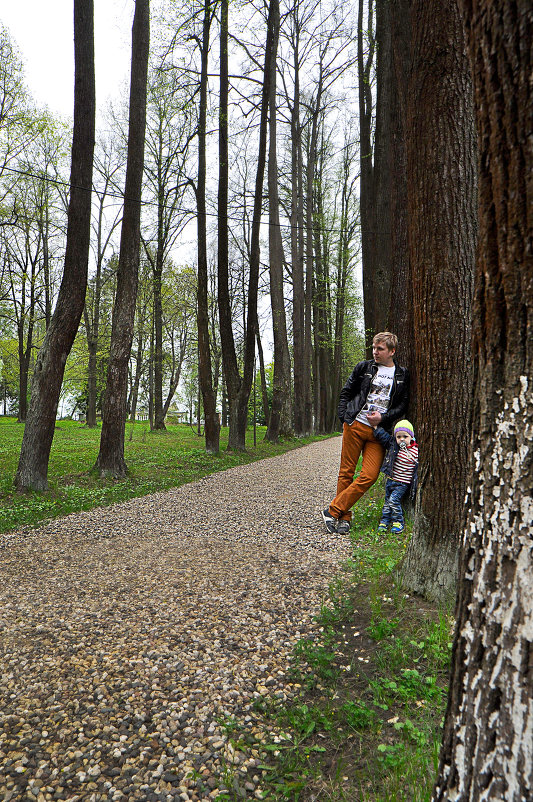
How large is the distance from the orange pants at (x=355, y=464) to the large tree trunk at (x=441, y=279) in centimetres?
184

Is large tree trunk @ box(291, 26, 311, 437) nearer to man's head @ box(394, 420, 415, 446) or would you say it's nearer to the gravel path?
the gravel path

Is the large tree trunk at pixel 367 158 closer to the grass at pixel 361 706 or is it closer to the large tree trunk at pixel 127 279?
the large tree trunk at pixel 127 279

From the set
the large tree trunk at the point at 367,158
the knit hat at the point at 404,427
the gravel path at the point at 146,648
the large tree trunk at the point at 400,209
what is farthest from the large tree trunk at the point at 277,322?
the knit hat at the point at 404,427

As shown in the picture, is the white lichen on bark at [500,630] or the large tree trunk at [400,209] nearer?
the white lichen on bark at [500,630]

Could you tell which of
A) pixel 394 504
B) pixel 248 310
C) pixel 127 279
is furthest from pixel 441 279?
pixel 248 310

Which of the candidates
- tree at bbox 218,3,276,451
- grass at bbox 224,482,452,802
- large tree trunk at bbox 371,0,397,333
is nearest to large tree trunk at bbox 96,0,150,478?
tree at bbox 218,3,276,451

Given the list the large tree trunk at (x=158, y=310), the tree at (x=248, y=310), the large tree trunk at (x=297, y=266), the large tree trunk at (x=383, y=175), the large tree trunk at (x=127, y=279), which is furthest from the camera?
the large tree trunk at (x=158, y=310)

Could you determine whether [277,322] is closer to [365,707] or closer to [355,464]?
[355,464]

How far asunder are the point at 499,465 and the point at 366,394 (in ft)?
13.6

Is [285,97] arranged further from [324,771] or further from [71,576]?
[324,771]

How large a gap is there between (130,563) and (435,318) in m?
3.48

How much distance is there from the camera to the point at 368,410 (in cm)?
541

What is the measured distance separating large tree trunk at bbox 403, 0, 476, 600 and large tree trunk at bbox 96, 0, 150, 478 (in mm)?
6951

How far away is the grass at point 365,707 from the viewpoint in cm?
191
